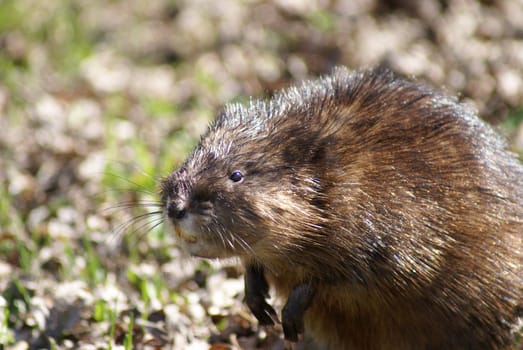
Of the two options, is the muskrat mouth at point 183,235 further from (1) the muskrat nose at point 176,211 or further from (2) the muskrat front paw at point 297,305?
(2) the muskrat front paw at point 297,305

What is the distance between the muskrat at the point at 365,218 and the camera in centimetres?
425

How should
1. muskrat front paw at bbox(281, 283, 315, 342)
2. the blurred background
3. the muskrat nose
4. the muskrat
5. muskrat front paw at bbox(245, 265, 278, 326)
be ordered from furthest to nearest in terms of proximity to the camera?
the blurred background < muskrat front paw at bbox(245, 265, 278, 326) < muskrat front paw at bbox(281, 283, 315, 342) < the muskrat < the muskrat nose

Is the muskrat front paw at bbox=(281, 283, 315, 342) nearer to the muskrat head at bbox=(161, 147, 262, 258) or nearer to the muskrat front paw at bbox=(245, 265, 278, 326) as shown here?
the muskrat front paw at bbox=(245, 265, 278, 326)

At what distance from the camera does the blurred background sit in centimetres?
536

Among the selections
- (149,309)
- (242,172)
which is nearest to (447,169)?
(242,172)

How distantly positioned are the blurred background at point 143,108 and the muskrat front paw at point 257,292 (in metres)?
0.49

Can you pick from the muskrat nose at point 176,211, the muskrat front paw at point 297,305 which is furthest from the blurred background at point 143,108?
the muskrat nose at point 176,211

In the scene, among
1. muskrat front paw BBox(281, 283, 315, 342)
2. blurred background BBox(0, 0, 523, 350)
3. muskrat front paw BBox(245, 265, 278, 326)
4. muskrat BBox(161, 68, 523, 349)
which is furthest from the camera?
blurred background BBox(0, 0, 523, 350)

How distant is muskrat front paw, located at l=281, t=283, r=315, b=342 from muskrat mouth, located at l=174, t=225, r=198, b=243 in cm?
59

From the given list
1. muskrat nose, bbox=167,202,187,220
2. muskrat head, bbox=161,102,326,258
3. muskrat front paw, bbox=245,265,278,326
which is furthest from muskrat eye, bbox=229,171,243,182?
muskrat front paw, bbox=245,265,278,326

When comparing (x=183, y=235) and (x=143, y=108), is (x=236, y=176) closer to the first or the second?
(x=183, y=235)

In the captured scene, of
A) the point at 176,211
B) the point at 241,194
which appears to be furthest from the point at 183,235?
the point at 241,194

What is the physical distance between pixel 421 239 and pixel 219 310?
1.59 m

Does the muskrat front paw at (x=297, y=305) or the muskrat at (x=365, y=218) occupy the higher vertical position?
the muskrat at (x=365, y=218)
